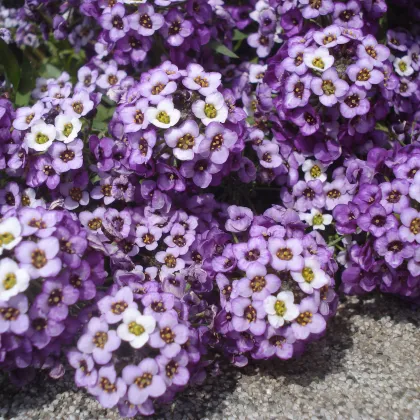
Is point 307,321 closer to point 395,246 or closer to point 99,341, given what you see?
point 395,246

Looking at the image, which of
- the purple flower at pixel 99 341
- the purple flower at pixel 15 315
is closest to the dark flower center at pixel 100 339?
the purple flower at pixel 99 341

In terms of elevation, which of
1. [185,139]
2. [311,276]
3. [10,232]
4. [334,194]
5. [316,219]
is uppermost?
[185,139]

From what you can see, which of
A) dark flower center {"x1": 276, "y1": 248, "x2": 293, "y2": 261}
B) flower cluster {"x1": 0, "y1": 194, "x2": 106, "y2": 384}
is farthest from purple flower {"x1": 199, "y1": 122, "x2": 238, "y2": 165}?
flower cluster {"x1": 0, "y1": 194, "x2": 106, "y2": 384}

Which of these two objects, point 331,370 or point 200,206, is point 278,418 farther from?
point 200,206

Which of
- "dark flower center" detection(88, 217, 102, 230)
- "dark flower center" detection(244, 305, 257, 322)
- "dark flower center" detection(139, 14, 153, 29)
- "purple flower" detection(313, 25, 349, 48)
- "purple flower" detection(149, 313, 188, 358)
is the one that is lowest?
"dark flower center" detection(88, 217, 102, 230)

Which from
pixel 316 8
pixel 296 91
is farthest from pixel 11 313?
Result: pixel 316 8

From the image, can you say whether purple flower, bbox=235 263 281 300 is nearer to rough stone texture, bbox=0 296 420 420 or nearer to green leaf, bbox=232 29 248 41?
rough stone texture, bbox=0 296 420 420

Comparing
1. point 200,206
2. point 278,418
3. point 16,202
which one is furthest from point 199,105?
point 278,418
